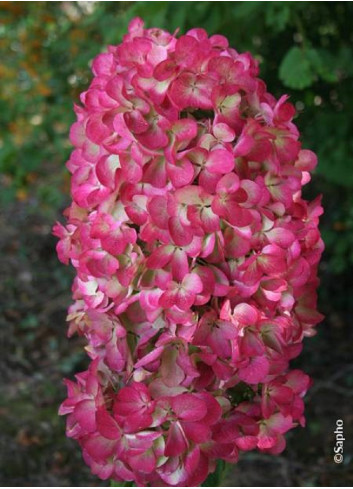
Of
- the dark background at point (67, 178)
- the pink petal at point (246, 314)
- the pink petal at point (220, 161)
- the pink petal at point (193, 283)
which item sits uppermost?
the pink petal at point (220, 161)

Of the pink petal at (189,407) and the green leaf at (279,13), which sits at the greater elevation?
the green leaf at (279,13)

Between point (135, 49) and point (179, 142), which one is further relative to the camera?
point (135, 49)

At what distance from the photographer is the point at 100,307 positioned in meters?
1.27

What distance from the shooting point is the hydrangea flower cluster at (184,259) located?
1.17 meters

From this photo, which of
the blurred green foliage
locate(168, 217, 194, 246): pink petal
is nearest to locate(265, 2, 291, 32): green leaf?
the blurred green foliage

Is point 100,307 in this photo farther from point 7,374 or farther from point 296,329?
point 7,374

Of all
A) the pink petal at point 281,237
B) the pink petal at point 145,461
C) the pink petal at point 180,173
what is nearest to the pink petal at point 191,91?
the pink petal at point 180,173

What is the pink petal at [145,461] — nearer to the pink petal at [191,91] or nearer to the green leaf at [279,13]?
the pink petal at [191,91]

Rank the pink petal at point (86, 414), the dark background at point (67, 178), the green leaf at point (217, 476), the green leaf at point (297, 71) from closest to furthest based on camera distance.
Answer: the pink petal at point (86, 414) < the green leaf at point (217, 476) < the green leaf at point (297, 71) < the dark background at point (67, 178)

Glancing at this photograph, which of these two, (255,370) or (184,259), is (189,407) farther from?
(184,259)

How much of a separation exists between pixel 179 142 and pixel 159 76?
0.13m

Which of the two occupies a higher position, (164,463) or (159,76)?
→ (159,76)

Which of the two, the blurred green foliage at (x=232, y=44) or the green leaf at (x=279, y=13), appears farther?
the blurred green foliage at (x=232, y=44)

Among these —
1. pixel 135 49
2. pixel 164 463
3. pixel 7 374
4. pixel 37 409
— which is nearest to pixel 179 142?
pixel 135 49
